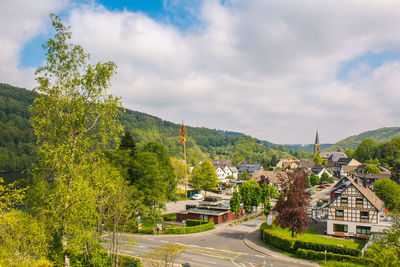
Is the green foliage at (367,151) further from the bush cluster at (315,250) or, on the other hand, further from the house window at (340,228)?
the bush cluster at (315,250)

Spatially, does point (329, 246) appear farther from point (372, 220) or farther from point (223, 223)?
point (223, 223)

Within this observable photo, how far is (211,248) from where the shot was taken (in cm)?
3116

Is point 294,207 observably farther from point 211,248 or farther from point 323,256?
point 211,248

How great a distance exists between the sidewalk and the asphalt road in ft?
1.79

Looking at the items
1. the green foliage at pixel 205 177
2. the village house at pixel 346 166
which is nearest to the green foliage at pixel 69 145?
the green foliage at pixel 205 177

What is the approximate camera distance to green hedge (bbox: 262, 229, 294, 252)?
2998cm

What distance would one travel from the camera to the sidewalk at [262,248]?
27328 millimetres

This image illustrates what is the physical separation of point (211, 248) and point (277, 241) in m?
7.62

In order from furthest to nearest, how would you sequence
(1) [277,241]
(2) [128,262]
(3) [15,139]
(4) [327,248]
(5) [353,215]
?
(3) [15,139], (5) [353,215], (1) [277,241], (4) [327,248], (2) [128,262]

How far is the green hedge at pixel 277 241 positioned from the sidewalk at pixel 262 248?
3.22ft

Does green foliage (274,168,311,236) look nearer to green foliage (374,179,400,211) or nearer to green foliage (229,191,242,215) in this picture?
green foliage (229,191,242,215)

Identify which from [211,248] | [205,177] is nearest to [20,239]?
[211,248]

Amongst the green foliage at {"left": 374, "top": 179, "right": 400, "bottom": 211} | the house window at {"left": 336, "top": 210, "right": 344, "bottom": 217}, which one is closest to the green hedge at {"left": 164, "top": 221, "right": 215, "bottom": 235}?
the house window at {"left": 336, "top": 210, "right": 344, "bottom": 217}

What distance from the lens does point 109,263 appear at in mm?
22047
